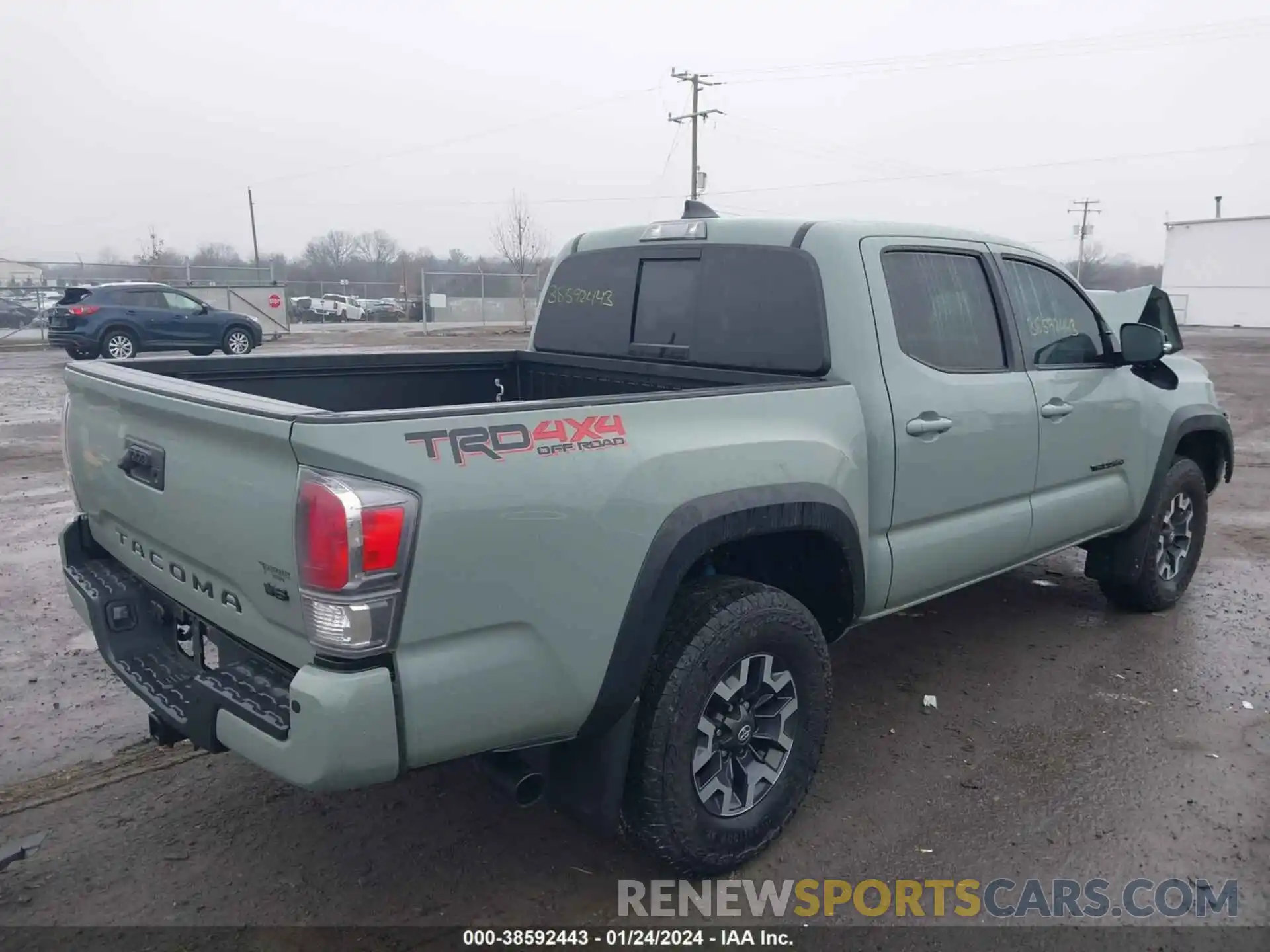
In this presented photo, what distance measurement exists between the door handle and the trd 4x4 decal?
1.36m

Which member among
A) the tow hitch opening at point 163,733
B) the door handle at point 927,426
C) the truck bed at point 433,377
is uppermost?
the truck bed at point 433,377

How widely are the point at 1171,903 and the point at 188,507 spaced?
10.2 feet

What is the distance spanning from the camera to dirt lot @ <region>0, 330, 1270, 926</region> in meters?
2.86

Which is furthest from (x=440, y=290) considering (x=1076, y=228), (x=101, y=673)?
(x=1076, y=228)

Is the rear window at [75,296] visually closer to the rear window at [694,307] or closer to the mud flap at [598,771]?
the rear window at [694,307]

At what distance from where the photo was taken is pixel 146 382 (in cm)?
278

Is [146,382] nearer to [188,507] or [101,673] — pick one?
[188,507]

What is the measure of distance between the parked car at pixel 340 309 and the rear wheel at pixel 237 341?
21.5 meters

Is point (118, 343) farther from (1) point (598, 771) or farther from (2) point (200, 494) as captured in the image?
(1) point (598, 771)

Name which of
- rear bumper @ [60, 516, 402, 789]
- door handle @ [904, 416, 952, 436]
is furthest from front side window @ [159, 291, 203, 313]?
door handle @ [904, 416, 952, 436]

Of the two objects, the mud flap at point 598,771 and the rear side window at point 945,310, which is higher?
the rear side window at point 945,310

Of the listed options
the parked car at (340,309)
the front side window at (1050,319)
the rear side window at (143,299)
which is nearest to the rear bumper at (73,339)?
the rear side window at (143,299)

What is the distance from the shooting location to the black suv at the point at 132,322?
19.6m

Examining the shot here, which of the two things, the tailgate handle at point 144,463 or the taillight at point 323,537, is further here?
the tailgate handle at point 144,463
